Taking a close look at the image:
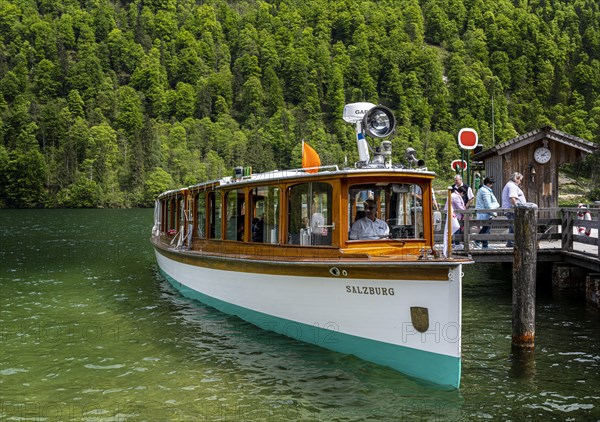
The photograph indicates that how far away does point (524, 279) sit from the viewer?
39.8ft

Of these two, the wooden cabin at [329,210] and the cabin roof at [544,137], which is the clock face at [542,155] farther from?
the wooden cabin at [329,210]

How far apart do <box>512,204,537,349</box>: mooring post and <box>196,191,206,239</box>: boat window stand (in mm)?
7971

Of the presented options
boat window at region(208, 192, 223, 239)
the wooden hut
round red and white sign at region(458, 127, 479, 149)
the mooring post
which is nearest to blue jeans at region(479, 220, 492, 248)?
round red and white sign at region(458, 127, 479, 149)

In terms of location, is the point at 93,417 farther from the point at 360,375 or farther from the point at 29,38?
the point at 29,38

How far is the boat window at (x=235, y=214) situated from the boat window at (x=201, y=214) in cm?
175

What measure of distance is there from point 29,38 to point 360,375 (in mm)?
192976

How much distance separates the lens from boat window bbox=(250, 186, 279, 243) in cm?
1231

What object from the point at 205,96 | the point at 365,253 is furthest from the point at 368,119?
the point at 205,96

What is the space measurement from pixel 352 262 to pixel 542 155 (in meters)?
13.9

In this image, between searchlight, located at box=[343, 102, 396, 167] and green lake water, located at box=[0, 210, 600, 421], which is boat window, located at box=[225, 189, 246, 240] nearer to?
green lake water, located at box=[0, 210, 600, 421]

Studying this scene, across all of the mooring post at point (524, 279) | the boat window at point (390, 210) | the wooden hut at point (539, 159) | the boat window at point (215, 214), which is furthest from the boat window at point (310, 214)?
the wooden hut at point (539, 159)

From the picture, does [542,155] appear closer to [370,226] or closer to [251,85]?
[370,226]

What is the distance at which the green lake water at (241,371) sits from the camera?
356 inches

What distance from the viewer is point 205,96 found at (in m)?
161
